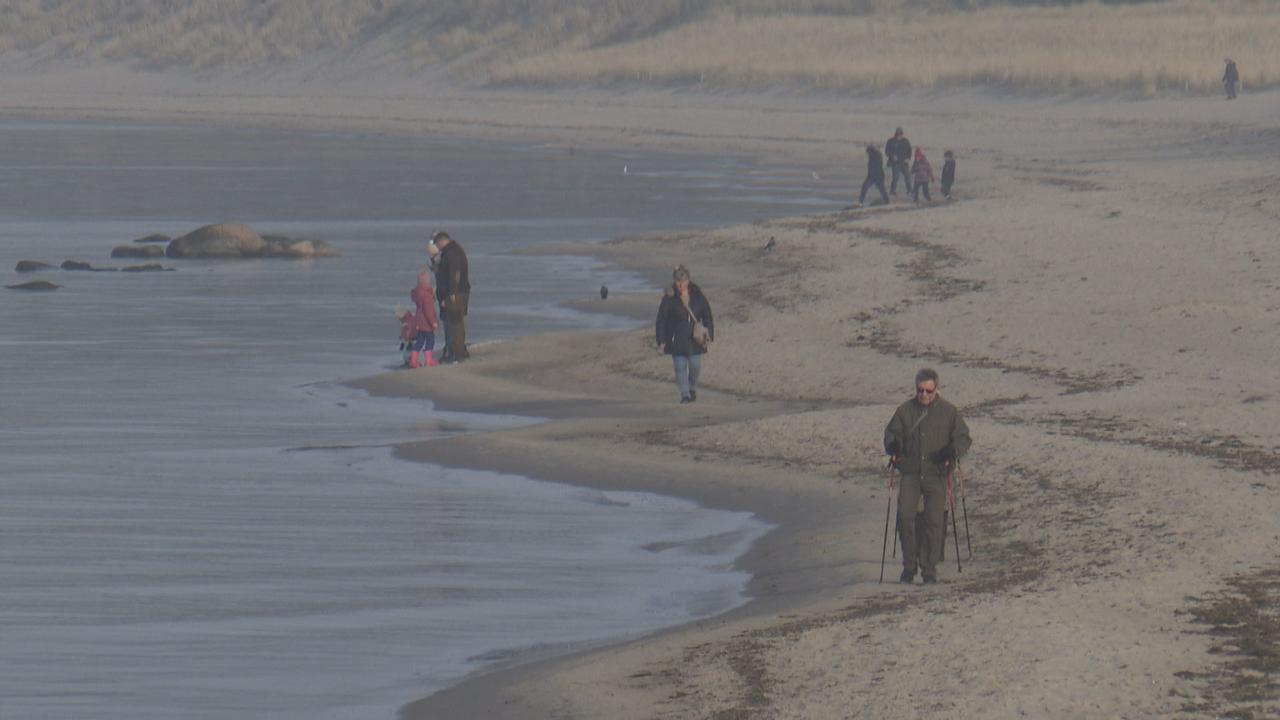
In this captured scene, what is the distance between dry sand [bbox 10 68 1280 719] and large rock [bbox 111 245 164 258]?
7786mm

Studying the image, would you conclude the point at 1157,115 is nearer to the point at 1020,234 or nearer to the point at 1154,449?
the point at 1020,234

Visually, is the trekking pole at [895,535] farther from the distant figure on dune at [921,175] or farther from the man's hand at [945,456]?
the distant figure on dune at [921,175]

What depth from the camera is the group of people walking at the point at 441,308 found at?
25688 mm

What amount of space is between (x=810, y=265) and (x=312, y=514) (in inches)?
696

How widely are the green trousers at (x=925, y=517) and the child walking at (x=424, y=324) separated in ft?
38.1

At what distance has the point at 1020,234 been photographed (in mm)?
35469

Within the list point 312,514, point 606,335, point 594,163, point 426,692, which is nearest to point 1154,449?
point 312,514

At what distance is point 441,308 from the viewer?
26.0 meters

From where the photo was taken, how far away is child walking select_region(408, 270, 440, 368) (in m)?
25.9

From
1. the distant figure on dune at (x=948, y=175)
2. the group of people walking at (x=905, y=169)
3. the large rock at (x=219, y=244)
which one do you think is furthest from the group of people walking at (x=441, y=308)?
the distant figure on dune at (x=948, y=175)

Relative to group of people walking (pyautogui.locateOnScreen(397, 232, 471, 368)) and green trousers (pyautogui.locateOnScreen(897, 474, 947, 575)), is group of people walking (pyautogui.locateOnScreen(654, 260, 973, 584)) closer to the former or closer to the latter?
green trousers (pyautogui.locateOnScreen(897, 474, 947, 575))

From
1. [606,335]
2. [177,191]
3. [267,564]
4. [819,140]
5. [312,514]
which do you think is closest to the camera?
[267,564]

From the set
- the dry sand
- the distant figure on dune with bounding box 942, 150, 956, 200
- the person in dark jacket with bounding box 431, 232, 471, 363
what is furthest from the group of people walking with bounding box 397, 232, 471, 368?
the distant figure on dune with bounding box 942, 150, 956, 200

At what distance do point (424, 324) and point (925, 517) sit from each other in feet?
40.7
